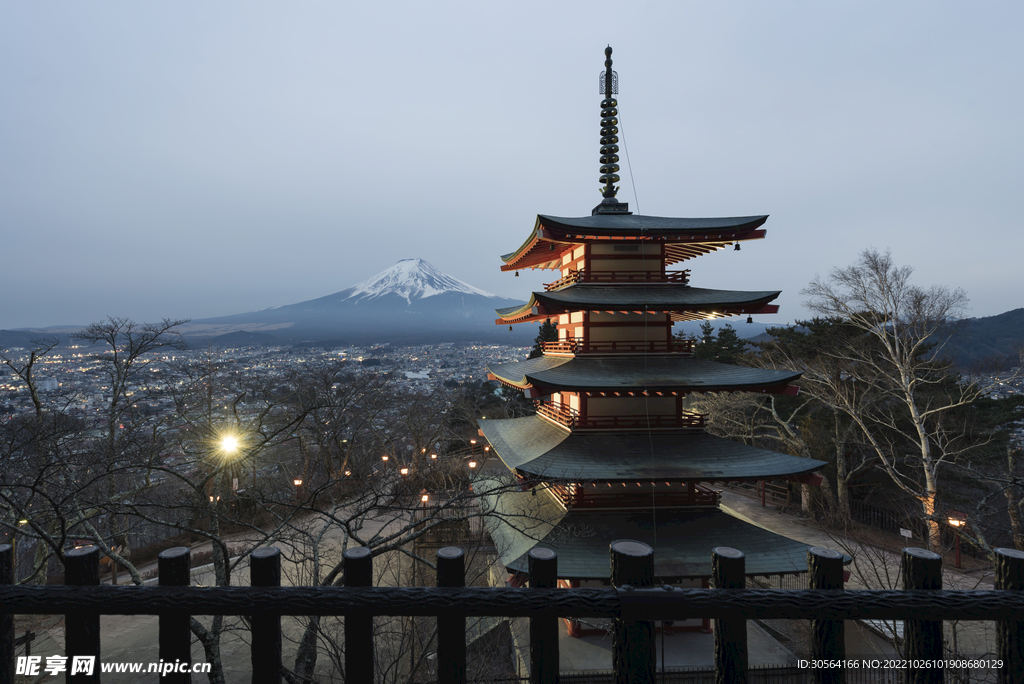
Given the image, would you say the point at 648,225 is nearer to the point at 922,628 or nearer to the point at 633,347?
the point at 633,347

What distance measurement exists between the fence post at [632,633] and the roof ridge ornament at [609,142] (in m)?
11.5

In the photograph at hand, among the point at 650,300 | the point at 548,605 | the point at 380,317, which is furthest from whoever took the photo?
the point at 380,317

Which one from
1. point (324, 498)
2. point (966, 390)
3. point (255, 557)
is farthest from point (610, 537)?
point (324, 498)

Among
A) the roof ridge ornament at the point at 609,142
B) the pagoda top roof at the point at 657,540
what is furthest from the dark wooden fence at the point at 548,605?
the roof ridge ornament at the point at 609,142

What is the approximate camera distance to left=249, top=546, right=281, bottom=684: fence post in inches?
69.5

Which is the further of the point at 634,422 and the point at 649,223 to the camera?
the point at 649,223

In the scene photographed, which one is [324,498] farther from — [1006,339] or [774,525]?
[1006,339]

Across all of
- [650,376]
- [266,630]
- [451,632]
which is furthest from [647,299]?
[266,630]

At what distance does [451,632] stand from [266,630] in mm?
784

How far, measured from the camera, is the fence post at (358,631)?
1.83 meters

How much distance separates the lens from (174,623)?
1.83 m

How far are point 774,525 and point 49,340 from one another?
28.0 m

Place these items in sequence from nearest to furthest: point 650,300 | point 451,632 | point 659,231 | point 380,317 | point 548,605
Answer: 1. point 548,605
2. point 451,632
3. point 659,231
4. point 650,300
5. point 380,317

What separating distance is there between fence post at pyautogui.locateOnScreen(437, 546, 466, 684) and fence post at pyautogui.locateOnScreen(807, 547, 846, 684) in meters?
1.48
